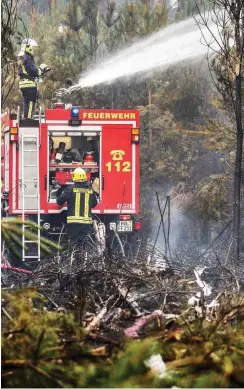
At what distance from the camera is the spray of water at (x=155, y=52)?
58.0ft

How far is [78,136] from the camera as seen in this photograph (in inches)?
450

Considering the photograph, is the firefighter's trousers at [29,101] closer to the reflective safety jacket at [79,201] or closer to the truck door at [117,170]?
the truck door at [117,170]

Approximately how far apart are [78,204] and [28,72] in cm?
302

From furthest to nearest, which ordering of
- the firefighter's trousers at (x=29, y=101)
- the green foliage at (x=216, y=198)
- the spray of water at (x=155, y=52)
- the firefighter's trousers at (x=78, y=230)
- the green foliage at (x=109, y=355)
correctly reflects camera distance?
the spray of water at (x=155, y=52), the green foliage at (x=216, y=198), the firefighter's trousers at (x=29, y=101), the firefighter's trousers at (x=78, y=230), the green foliage at (x=109, y=355)

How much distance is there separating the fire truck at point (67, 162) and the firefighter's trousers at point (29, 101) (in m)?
0.36

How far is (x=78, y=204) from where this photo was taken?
1009 cm

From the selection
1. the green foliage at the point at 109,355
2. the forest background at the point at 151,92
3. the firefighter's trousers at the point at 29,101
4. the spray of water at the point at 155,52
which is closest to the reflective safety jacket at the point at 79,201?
the firefighter's trousers at the point at 29,101

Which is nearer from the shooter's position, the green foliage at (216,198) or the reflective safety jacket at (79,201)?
the reflective safety jacket at (79,201)

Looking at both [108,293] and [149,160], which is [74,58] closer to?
[149,160]

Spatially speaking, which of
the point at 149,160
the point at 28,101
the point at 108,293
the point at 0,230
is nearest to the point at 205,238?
the point at 149,160

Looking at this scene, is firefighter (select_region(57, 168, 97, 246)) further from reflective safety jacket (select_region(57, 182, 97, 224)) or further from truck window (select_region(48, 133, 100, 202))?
truck window (select_region(48, 133, 100, 202))

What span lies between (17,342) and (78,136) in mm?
8237

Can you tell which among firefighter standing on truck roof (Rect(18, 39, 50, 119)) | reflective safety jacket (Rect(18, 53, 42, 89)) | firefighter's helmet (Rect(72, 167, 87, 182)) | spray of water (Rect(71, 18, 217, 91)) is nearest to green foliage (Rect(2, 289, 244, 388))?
firefighter's helmet (Rect(72, 167, 87, 182))

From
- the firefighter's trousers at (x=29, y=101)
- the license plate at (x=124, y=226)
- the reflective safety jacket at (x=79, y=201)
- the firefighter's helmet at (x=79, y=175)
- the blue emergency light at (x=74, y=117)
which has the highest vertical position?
the firefighter's trousers at (x=29, y=101)
